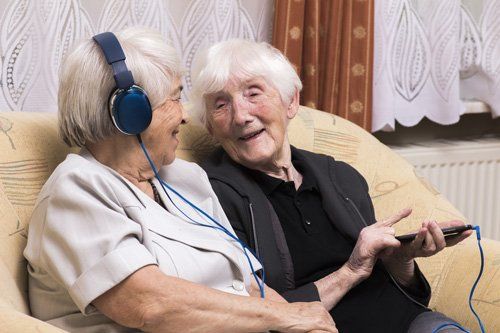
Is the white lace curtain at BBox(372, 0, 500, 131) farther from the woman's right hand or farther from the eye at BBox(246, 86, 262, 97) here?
the woman's right hand

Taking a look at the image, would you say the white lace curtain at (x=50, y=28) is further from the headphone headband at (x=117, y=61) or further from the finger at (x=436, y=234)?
the finger at (x=436, y=234)

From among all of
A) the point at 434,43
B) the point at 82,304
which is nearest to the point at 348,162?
the point at 434,43

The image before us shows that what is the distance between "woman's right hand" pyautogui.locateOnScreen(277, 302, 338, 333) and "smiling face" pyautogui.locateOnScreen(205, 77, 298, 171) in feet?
1.39

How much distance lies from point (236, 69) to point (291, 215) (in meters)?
0.37

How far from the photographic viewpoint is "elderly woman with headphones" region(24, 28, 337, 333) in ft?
4.34

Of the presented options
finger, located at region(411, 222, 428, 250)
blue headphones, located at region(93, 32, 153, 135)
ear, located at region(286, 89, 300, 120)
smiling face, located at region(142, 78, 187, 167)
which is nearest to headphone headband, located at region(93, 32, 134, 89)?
blue headphones, located at region(93, 32, 153, 135)

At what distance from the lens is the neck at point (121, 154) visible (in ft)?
→ 4.90

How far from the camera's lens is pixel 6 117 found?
1.62 metres

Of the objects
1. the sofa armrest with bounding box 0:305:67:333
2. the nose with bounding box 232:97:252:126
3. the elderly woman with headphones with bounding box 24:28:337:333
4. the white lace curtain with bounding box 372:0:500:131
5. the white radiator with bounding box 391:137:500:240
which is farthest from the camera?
the white radiator with bounding box 391:137:500:240

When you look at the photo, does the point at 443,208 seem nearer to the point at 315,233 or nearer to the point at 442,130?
the point at 315,233

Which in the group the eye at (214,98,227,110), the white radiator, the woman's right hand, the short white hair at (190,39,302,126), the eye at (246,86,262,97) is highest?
the short white hair at (190,39,302,126)

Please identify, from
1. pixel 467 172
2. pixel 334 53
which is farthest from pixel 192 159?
pixel 467 172

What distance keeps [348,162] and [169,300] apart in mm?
936

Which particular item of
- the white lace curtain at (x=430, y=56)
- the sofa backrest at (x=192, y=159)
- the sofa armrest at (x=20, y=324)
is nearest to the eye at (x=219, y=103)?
the sofa backrest at (x=192, y=159)
